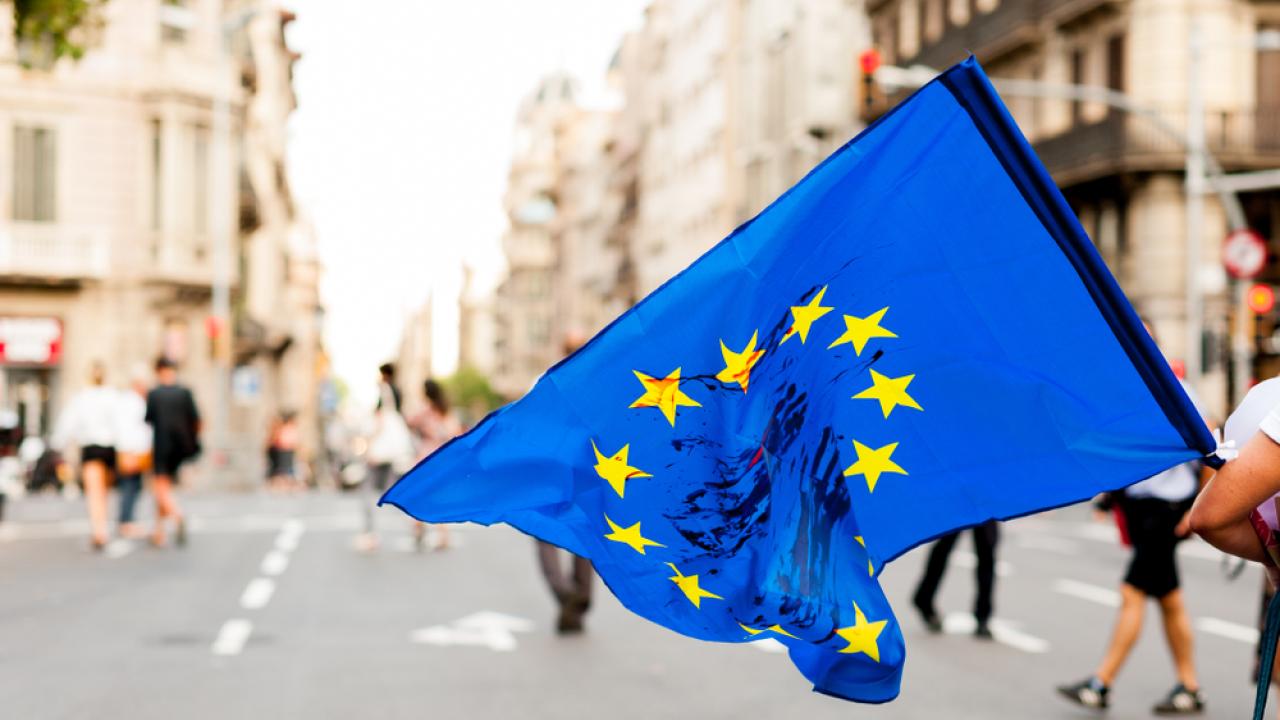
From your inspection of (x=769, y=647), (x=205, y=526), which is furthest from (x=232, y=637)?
(x=205, y=526)

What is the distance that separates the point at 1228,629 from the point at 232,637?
6.37 metres

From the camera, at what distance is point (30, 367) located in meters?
38.4

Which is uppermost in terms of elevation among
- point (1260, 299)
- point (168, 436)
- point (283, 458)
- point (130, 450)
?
point (1260, 299)

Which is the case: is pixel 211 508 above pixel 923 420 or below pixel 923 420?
below

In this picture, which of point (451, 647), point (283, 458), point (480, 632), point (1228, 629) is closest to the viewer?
point (451, 647)

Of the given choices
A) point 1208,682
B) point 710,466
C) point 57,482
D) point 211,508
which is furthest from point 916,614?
point 57,482

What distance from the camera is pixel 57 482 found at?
3566 centimetres

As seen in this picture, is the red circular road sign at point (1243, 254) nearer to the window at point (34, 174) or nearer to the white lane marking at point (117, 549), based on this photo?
the white lane marking at point (117, 549)

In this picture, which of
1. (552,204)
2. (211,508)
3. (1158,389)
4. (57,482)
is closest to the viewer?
(1158,389)

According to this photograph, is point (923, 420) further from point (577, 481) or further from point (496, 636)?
point (496, 636)

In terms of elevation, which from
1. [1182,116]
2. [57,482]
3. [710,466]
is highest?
[1182,116]

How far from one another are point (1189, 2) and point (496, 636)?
27.3m

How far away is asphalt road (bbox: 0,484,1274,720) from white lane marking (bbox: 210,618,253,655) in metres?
0.02

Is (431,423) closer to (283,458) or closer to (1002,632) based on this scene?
(1002,632)
